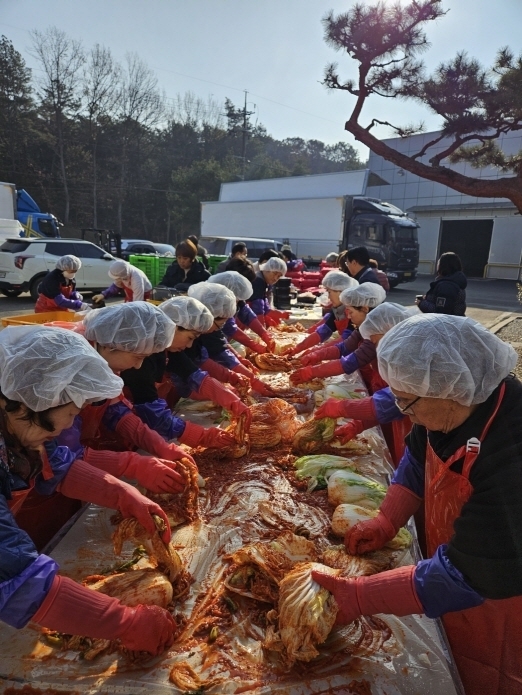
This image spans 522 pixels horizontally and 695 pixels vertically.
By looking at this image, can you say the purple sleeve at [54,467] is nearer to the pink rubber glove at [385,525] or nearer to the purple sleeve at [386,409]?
the pink rubber glove at [385,525]

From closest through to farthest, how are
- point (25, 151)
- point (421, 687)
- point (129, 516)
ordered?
point (421, 687) → point (129, 516) → point (25, 151)

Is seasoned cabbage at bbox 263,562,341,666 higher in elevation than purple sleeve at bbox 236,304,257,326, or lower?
lower

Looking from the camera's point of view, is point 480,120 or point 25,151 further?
point 25,151

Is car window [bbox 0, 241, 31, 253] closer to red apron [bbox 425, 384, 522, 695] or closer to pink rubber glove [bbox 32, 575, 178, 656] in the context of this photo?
pink rubber glove [bbox 32, 575, 178, 656]

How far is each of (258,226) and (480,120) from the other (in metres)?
14.2

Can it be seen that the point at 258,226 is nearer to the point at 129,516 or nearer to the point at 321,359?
the point at 321,359

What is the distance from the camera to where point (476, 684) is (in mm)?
1620

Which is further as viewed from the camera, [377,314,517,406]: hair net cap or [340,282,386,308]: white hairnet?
[340,282,386,308]: white hairnet

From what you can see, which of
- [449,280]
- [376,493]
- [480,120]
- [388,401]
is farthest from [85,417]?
[480,120]

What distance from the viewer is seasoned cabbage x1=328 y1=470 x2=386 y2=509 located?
2389 millimetres

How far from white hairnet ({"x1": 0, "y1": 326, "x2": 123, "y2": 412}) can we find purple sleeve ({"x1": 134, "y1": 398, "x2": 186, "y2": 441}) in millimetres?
1262

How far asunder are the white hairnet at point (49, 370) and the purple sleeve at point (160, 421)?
126 cm

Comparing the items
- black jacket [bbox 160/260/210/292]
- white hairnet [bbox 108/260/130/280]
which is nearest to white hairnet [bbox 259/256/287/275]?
black jacket [bbox 160/260/210/292]

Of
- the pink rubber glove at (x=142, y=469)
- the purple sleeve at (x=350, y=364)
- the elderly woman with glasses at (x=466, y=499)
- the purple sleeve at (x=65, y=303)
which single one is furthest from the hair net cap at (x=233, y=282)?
the elderly woman with glasses at (x=466, y=499)
